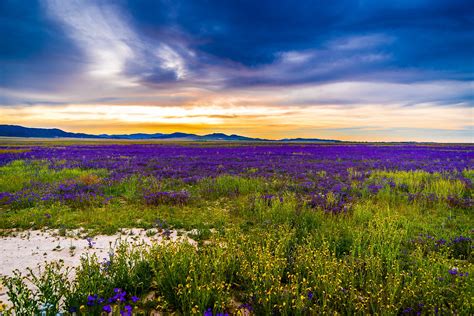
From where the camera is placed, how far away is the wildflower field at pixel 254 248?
3.71 meters

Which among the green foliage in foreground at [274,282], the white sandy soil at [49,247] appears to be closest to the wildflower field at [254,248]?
the green foliage in foreground at [274,282]

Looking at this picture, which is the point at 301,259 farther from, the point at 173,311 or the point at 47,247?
the point at 47,247

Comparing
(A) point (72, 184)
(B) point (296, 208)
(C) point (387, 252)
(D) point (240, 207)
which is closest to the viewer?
(C) point (387, 252)

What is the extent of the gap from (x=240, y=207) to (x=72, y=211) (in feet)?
21.9

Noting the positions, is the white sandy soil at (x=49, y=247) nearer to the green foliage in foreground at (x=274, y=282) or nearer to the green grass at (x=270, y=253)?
the green grass at (x=270, y=253)

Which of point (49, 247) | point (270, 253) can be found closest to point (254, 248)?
point (270, 253)

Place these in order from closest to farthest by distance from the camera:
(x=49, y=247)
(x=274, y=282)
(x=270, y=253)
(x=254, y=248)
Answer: (x=274, y=282) < (x=270, y=253) < (x=254, y=248) < (x=49, y=247)

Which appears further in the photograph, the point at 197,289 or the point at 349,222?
the point at 349,222

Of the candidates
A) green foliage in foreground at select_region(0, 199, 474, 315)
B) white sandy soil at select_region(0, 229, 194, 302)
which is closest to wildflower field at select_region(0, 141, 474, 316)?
green foliage in foreground at select_region(0, 199, 474, 315)

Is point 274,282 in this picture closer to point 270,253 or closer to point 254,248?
point 270,253

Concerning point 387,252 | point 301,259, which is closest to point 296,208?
point 387,252

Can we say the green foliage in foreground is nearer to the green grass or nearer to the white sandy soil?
the green grass

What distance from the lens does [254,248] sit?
5.02 m

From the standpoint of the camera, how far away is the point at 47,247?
637 centimetres
